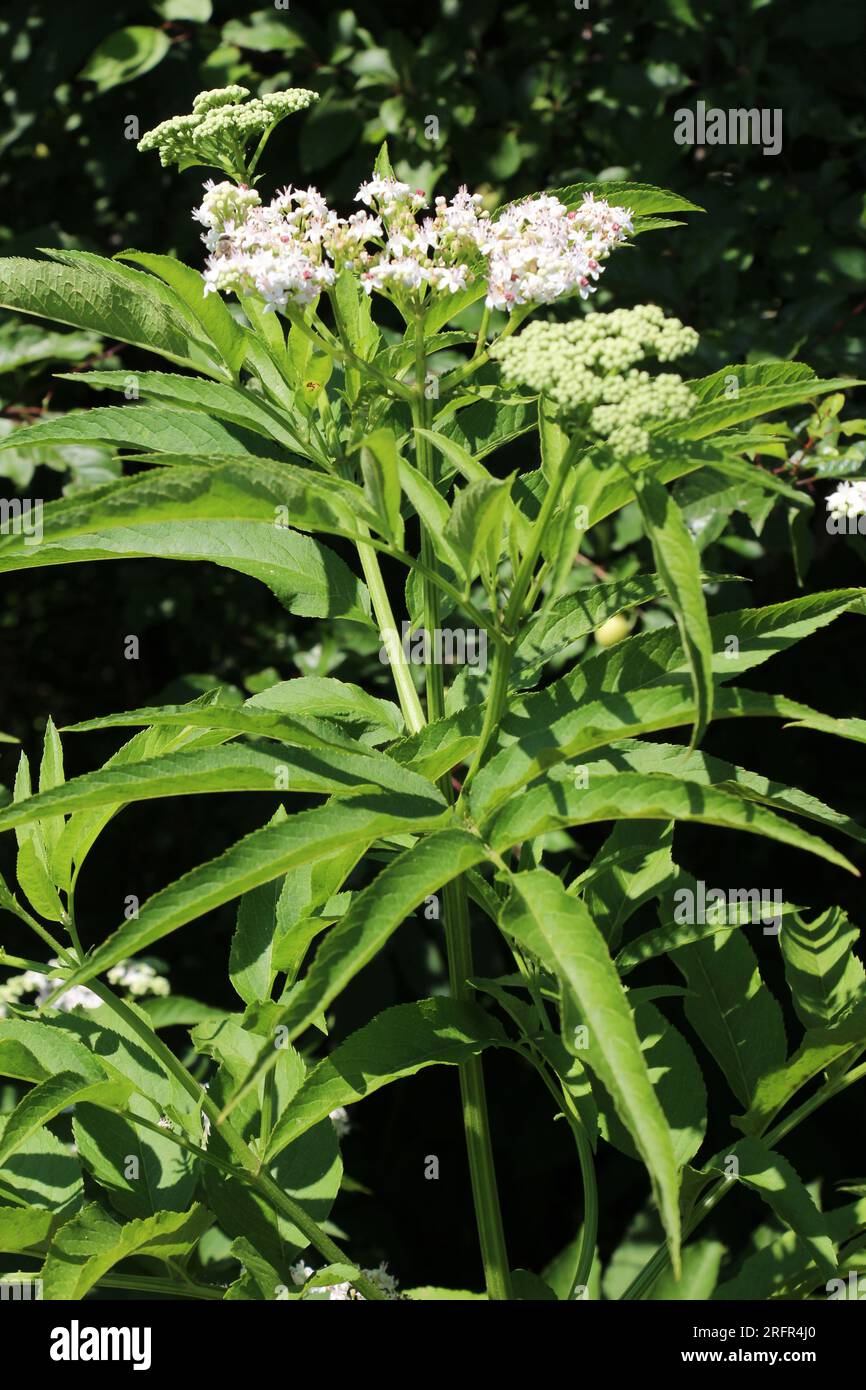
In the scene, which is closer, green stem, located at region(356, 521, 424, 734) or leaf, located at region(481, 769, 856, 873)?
leaf, located at region(481, 769, 856, 873)

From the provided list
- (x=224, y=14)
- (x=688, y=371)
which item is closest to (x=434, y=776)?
(x=688, y=371)

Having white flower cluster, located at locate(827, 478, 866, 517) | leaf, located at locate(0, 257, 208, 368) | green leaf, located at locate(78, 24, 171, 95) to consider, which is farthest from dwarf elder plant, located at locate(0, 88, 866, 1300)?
green leaf, located at locate(78, 24, 171, 95)

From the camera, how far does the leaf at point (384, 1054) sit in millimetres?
1381

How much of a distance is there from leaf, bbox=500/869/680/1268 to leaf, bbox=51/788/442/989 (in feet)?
0.46

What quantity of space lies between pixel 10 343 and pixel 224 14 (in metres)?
1.20

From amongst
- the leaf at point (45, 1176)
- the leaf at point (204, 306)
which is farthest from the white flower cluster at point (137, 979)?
the leaf at point (204, 306)

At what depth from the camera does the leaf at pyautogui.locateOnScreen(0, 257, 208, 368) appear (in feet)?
4.42

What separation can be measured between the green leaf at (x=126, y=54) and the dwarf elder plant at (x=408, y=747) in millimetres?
1693

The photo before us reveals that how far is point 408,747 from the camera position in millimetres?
1326

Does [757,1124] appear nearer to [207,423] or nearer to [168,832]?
[207,423]

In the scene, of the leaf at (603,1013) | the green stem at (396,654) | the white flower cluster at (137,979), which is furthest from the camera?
the white flower cluster at (137,979)

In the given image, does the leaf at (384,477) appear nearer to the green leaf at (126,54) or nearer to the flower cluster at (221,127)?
the flower cluster at (221,127)

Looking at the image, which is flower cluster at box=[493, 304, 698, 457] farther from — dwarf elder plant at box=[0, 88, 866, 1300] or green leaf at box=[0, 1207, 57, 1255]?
green leaf at box=[0, 1207, 57, 1255]

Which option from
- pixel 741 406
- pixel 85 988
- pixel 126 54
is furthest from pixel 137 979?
pixel 126 54
